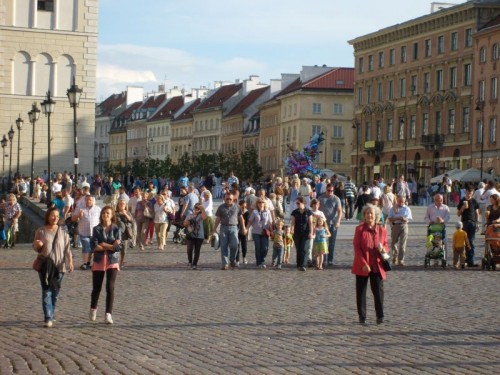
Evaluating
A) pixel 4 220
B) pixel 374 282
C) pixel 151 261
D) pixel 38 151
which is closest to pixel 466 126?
pixel 38 151

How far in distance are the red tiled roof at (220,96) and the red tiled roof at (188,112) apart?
3.20 metres

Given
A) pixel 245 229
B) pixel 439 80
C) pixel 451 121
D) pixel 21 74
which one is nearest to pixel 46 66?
pixel 21 74

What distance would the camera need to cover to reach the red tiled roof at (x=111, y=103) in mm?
188738

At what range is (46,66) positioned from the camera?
68.8 m

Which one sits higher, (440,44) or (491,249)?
(440,44)

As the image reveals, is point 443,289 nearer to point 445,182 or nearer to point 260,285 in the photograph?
point 260,285

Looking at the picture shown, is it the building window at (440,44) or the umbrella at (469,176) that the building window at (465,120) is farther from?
the umbrella at (469,176)

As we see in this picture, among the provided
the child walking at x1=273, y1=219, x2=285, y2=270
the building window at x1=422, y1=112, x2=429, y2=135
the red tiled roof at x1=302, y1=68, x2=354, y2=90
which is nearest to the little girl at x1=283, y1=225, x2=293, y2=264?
the child walking at x1=273, y1=219, x2=285, y2=270

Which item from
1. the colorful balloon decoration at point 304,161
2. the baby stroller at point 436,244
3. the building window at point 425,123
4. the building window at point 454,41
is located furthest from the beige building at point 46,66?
the baby stroller at point 436,244

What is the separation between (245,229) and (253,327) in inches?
493

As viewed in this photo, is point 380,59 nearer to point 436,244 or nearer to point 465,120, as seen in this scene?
point 465,120

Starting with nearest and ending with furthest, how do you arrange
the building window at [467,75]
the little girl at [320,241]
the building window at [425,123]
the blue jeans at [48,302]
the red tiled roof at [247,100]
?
the blue jeans at [48,302] → the little girl at [320,241] → the building window at [467,75] → the building window at [425,123] → the red tiled roof at [247,100]

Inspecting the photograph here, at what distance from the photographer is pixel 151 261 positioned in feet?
93.5

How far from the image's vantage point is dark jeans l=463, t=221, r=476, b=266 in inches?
1061
